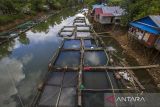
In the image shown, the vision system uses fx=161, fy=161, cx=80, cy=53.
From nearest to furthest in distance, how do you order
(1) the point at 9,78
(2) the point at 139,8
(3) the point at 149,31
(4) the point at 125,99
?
(4) the point at 125,99 < (1) the point at 9,78 < (3) the point at 149,31 < (2) the point at 139,8

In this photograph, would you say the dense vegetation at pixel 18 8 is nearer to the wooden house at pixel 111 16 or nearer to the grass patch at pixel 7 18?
the grass patch at pixel 7 18

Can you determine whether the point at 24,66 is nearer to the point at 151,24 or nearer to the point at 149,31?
the point at 149,31

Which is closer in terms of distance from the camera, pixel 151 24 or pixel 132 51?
pixel 151 24

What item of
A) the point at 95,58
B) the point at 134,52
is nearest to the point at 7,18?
the point at 95,58

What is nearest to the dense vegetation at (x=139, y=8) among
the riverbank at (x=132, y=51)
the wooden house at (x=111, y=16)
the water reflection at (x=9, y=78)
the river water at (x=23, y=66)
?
the riverbank at (x=132, y=51)

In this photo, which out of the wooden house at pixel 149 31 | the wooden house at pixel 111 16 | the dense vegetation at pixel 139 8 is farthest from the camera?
the wooden house at pixel 111 16

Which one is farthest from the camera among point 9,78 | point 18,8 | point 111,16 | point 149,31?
point 18,8

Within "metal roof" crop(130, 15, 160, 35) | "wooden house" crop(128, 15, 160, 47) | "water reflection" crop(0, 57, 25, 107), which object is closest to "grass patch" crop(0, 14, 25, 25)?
"water reflection" crop(0, 57, 25, 107)

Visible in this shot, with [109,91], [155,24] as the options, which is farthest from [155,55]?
[109,91]
